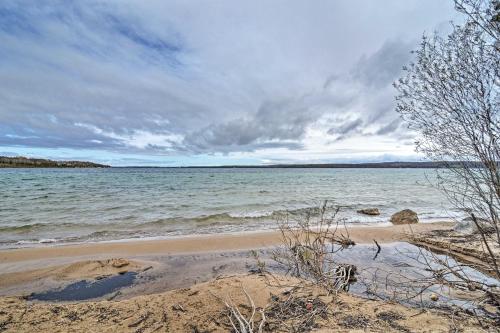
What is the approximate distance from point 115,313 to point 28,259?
5.84 m

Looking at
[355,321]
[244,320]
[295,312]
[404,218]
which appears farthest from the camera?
[404,218]

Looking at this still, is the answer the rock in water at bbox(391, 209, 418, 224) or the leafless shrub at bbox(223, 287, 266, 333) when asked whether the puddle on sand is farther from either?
the rock in water at bbox(391, 209, 418, 224)

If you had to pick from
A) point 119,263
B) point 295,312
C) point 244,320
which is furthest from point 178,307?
point 119,263

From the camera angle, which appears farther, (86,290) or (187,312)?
(86,290)

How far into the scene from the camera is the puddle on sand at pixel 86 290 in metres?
5.71

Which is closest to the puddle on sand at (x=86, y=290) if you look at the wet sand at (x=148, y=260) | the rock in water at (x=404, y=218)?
the wet sand at (x=148, y=260)

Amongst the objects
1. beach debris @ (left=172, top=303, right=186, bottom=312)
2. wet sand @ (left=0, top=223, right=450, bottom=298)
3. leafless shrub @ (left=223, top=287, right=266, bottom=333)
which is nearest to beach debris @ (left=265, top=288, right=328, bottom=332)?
leafless shrub @ (left=223, top=287, right=266, bottom=333)

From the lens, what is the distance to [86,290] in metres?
6.05

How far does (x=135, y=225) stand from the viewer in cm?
1375

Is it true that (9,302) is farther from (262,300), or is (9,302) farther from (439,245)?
(439,245)

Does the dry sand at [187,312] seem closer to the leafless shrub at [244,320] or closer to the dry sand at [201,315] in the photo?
the dry sand at [201,315]

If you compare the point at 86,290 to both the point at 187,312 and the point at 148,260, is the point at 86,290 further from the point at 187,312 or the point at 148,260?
the point at 187,312

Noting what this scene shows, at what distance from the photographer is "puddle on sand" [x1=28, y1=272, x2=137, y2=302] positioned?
5.71m

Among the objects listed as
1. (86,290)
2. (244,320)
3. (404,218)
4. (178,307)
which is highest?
(244,320)
